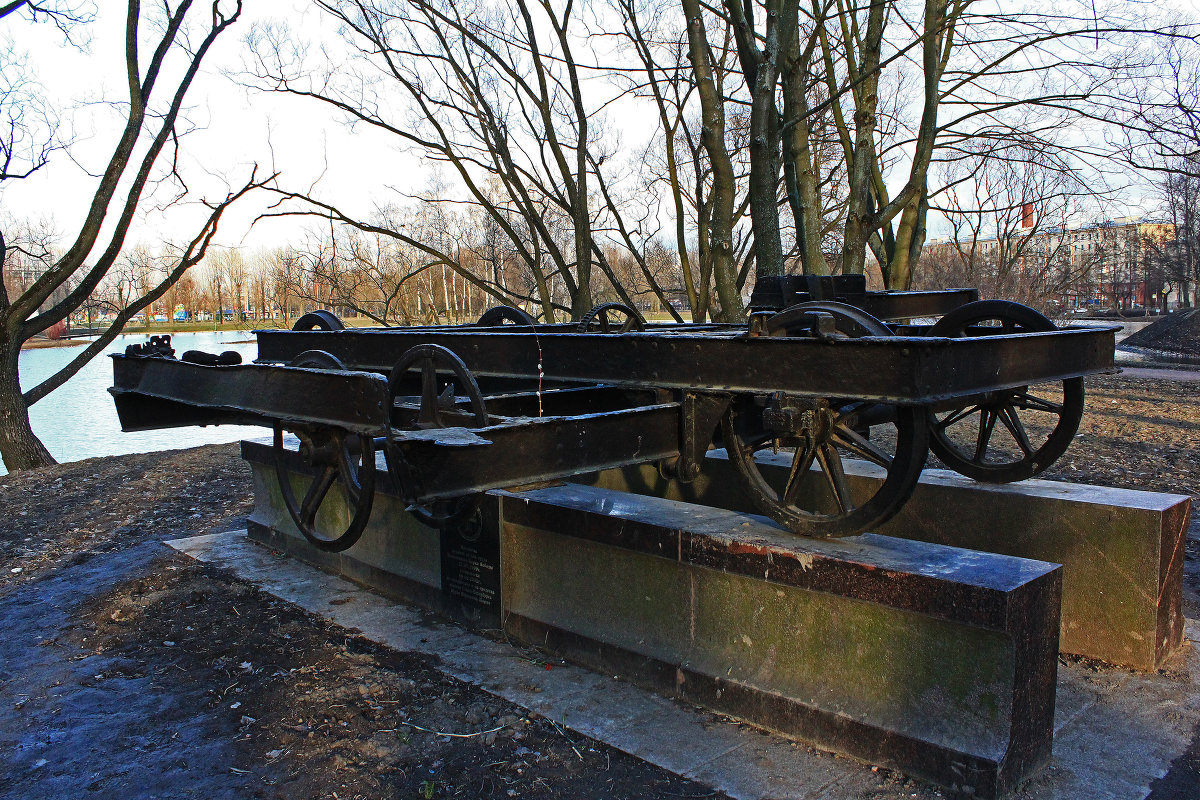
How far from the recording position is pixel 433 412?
3.93 m

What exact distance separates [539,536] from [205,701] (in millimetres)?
1567

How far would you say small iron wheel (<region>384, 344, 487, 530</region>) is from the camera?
10.5 feet

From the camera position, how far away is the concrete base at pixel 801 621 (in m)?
2.91

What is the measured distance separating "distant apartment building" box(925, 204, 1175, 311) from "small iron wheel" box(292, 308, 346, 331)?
1175 cm

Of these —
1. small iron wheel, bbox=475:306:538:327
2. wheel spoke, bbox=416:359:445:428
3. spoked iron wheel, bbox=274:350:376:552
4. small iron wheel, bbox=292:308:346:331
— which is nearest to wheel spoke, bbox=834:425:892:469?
wheel spoke, bbox=416:359:445:428

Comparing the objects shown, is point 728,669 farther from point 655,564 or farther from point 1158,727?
point 1158,727

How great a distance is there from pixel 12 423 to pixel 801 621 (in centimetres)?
1110

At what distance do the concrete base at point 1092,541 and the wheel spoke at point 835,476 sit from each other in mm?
1101

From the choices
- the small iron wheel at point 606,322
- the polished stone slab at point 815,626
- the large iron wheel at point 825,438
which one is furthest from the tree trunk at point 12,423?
the large iron wheel at point 825,438

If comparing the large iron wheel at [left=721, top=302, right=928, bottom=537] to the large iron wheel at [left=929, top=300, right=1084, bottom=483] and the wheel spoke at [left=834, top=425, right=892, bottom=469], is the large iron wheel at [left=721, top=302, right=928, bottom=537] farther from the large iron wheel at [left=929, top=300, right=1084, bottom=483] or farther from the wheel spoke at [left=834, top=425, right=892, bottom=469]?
the large iron wheel at [left=929, top=300, right=1084, bottom=483]

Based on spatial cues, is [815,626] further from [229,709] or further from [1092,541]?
[229,709]

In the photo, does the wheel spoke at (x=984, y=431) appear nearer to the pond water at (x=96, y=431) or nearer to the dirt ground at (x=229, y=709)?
the dirt ground at (x=229, y=709)

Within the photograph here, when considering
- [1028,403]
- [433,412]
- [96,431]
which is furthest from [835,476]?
[96,431]

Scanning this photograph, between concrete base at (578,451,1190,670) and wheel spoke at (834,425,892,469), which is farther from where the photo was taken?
concrete base at (578,451,1190,670)
